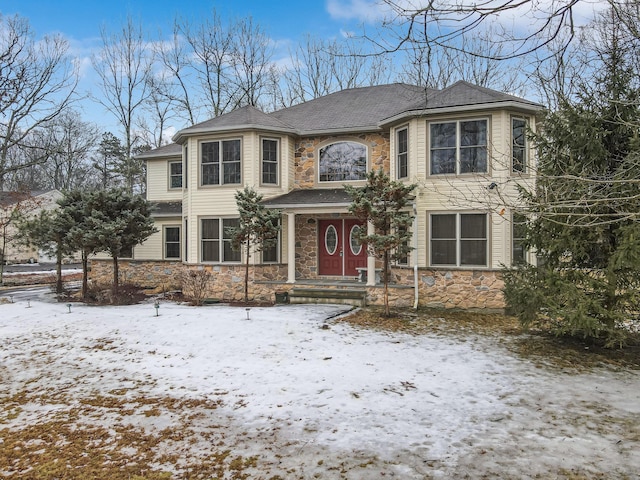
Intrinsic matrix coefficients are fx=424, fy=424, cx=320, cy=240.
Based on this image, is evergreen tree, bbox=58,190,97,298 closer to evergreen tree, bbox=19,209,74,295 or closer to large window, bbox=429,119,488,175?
evergreen tree, bbox=19,209,74,295

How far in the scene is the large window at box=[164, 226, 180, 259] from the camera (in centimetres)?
1600

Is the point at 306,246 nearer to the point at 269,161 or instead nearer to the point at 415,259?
the point at 269,161

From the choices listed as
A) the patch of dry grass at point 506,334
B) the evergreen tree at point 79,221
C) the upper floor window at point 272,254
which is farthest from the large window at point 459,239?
the evergreen tree at point 79,221

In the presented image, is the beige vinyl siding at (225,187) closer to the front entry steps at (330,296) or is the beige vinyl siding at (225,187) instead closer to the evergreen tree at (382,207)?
the front entry steps at (330,296)

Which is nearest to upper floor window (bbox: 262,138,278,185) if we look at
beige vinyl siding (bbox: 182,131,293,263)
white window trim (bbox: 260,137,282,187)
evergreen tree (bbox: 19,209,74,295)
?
white window trim (bbox: 260,137,282,187)

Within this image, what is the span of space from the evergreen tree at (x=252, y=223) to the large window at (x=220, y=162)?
141cm

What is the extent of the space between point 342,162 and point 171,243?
7.47 metres

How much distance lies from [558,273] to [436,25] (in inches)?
188

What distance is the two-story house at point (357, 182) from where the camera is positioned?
1071cm

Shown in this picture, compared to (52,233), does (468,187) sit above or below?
above

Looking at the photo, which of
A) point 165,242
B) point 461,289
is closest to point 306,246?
point 461,289

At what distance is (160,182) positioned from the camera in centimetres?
1709

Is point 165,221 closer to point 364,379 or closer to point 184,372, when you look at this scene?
point 184,372

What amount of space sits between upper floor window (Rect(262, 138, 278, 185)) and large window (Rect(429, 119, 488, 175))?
4676 mm
